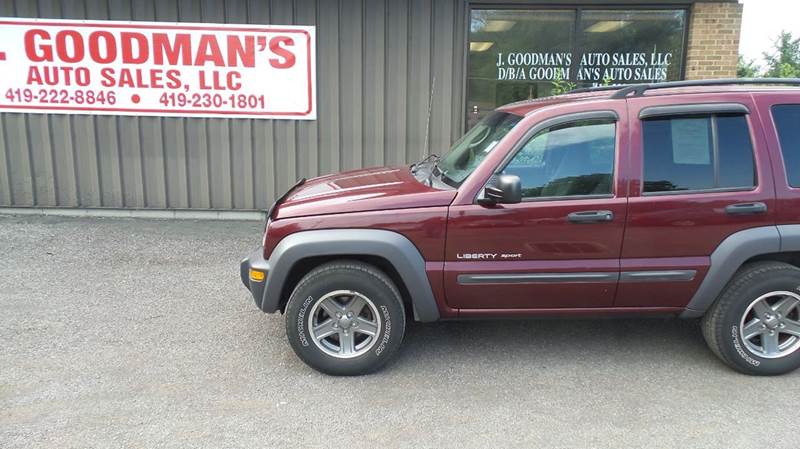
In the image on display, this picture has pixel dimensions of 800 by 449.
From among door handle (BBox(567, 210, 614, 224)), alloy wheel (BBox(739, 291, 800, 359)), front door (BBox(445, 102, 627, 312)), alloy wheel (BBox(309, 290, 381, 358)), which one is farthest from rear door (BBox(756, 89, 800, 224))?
alloy wheel (BBox(309, 290, 381, 358))

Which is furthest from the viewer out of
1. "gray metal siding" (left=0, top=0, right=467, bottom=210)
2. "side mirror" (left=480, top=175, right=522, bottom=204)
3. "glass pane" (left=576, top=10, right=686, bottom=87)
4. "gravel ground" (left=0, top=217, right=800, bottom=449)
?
"glass pane" (left=576, top=10, right=686, bottom=87)

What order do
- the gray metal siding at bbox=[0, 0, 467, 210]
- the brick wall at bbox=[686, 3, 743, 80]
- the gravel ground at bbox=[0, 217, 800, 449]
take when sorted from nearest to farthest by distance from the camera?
the gravel ground at bbox=[0, 217, 800, 449]
the brick wall at bbox=[686, 3, 743, 80]
the gray metal siding at bbox=[0, 0, 467, 210]

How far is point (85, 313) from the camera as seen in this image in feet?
16.1

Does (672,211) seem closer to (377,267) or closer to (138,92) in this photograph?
(377,267)

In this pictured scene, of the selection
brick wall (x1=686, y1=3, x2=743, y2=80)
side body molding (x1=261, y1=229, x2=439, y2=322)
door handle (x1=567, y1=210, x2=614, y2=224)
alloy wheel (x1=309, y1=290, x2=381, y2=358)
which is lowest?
alloy wheel (x1=309, y1=290, x2=381, y2=358)

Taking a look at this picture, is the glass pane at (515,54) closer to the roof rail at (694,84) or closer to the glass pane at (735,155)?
the roof rail at (694,84)

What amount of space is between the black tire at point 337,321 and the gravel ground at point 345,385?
12 cm

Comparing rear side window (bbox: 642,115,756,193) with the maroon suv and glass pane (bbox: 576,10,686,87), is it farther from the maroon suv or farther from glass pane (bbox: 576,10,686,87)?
glass pane (bbox: 576,10,686,87)

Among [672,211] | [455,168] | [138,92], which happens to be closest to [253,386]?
[455,168]

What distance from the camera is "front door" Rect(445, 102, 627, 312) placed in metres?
3.72

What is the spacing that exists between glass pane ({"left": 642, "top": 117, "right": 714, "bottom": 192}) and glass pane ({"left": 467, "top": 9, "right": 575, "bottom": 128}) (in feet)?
14.8

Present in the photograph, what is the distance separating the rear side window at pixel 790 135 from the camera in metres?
3.79

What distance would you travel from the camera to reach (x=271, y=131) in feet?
26.6

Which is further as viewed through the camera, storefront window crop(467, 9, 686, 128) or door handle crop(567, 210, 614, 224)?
storefront window crop(467, 9, 686, 128)
